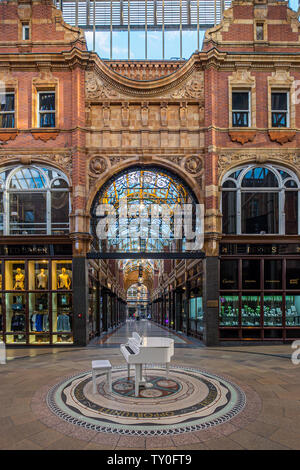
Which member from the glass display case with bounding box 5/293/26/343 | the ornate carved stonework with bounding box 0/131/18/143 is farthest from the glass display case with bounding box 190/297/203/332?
the ornate carved stonework with bounding box 0/131/18/143

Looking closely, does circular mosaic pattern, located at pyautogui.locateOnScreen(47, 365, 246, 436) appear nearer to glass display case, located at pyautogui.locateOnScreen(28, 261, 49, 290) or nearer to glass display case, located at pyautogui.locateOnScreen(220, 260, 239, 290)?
glass display case, located at pyautogui.locateOnScreen(220, 260, 239, 290)

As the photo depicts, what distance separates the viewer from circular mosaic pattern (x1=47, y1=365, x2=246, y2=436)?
17.6 ft

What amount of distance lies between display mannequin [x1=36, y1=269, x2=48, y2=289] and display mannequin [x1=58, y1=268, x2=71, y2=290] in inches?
26.8

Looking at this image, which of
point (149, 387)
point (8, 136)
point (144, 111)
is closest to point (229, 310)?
point (149, 387)

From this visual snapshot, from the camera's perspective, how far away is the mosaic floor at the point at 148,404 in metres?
5.34

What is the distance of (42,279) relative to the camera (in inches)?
583

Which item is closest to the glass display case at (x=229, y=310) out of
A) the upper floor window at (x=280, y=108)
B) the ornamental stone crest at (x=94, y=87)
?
the upper floor window at (x=280, y=108)

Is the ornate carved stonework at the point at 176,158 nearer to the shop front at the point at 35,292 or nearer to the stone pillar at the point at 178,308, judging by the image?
the shop front at the point at 35,292

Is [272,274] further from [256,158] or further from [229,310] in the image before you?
[256,158]

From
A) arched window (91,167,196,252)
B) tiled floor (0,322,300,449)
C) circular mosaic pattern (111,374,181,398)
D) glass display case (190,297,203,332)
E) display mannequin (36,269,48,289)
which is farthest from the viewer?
glass display case (190,297,203,332)

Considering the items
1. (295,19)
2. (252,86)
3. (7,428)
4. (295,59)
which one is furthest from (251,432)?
(295,19)

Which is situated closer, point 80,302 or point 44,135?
point 80,302

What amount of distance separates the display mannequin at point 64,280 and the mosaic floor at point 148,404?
6.72 metres

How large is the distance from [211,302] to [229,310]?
3.57ft
